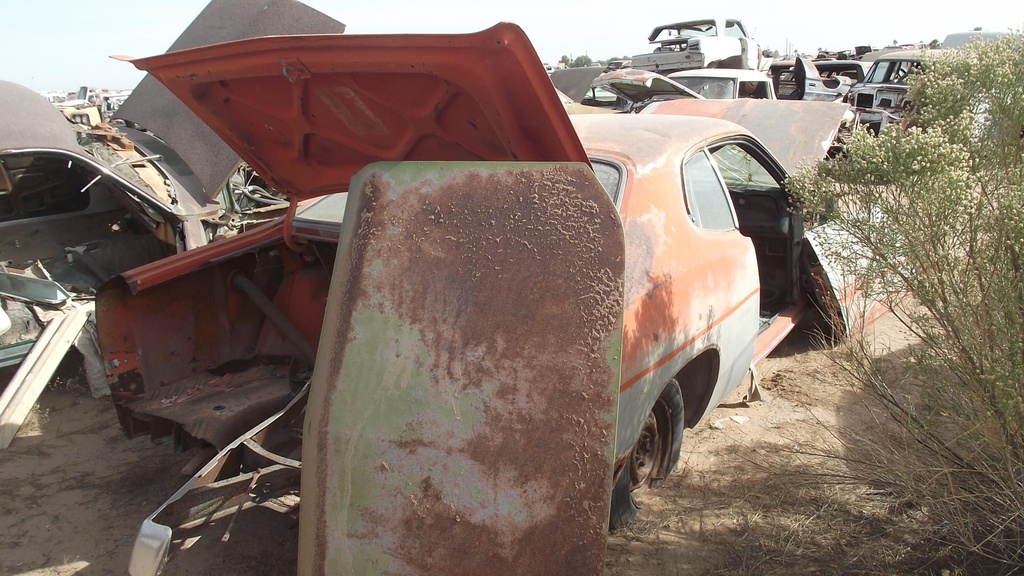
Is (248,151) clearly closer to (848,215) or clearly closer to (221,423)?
(221,423)

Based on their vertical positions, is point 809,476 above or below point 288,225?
below

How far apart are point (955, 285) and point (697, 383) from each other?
1.04 metres

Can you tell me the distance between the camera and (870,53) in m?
23.4

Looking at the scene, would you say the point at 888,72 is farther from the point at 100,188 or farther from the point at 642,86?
the point at 100,188

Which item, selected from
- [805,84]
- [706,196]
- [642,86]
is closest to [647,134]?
[706,196]

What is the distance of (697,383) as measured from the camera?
3.09 m

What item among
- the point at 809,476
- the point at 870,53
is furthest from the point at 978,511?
the point at 870,53

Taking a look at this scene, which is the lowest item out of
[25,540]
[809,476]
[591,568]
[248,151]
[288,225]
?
[25,540]

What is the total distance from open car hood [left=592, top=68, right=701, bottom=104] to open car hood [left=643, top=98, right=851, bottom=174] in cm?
328

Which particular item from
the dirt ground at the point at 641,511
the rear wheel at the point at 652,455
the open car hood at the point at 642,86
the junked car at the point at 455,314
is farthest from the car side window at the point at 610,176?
the open car hood at the point at 642,86

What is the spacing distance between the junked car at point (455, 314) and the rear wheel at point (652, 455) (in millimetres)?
12

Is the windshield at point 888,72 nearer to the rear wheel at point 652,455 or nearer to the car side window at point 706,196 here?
the car side window at point 706,196

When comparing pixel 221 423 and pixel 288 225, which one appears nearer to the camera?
pixel 221 423

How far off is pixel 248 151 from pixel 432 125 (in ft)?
3.12
